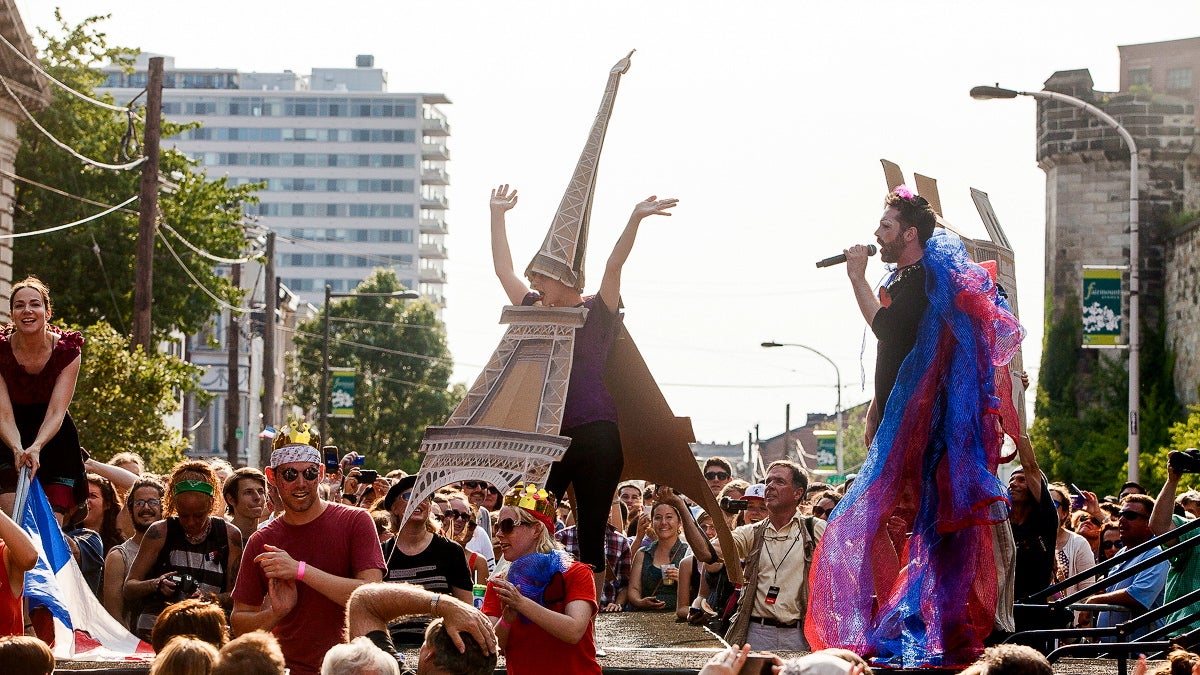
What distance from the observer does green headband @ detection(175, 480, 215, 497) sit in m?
9.43

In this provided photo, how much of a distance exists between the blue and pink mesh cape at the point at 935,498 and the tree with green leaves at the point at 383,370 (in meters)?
65.0

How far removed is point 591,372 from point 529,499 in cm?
147

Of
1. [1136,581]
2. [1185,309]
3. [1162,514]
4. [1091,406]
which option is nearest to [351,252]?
[1091,406]

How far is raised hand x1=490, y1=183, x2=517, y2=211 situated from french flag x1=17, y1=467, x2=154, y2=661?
2594 millimetres

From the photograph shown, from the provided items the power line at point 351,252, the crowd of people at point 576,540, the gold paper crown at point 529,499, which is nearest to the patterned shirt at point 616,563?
the crowd of people at point 576,540

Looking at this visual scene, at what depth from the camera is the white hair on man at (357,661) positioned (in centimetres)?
541

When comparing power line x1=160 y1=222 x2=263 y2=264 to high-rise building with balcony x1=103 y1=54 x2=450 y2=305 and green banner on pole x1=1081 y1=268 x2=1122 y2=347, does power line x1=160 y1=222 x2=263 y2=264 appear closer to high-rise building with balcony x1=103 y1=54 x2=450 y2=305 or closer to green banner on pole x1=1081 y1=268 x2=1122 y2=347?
green banner on pole x1=1081 y1=268 x2=1122 y2=347

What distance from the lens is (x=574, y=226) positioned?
28.6 ft

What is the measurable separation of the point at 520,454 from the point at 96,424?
23.8 m

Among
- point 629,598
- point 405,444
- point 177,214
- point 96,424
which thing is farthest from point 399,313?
point 629,598

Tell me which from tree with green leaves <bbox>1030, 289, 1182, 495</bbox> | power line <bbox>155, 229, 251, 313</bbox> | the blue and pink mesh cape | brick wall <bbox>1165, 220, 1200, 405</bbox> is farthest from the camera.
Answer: power line <bbox>155, 229, 251, 313</bbox>

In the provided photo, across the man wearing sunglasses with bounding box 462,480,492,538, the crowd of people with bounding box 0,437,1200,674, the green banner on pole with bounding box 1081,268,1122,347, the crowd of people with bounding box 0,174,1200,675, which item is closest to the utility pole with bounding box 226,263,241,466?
the green banner on pole with bounding box 1081,268,1122,347

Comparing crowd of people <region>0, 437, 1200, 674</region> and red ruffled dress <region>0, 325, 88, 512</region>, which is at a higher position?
red ruffled dress <region>0, 325, 88, 512</region>

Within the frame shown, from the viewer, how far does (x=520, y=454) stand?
852cm
